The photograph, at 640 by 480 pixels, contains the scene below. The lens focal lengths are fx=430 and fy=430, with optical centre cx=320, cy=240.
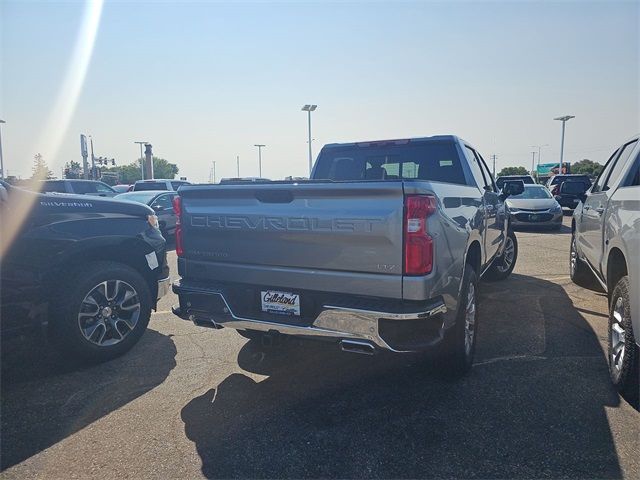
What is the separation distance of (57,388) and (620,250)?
4.70 metres

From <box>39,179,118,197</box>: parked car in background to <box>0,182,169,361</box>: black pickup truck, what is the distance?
352 inches

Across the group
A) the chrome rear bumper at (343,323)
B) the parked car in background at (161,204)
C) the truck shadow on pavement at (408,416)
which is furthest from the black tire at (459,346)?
the parked car in background at (161,204)

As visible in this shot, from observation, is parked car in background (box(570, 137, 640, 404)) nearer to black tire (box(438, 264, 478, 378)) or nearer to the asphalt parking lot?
the asphalt parking lot

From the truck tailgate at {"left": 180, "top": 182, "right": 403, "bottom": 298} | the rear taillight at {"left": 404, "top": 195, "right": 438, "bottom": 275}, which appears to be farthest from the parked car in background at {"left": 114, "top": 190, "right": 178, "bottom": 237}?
the rear taillight at {"left": 404, "top": 195, "right": 438, "bottom": 275}

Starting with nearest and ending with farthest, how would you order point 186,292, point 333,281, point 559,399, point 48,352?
point 333,281 < point 559,399 < point 186,292 < point 48,352

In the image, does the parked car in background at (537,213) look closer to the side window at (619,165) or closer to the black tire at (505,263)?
the black tire at (505,263)

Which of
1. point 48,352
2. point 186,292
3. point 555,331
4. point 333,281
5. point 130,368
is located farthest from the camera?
point 555,331

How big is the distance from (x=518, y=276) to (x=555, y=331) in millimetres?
2978

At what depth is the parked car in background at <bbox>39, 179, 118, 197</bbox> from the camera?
500 inches

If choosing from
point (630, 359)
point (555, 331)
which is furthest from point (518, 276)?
point (630, 359)

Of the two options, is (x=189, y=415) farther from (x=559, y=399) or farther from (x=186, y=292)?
(x=559, y=399)

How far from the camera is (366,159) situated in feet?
16.3

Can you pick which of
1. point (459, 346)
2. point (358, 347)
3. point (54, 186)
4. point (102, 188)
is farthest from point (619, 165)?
point (102, 188)

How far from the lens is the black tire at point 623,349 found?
3023 mm
